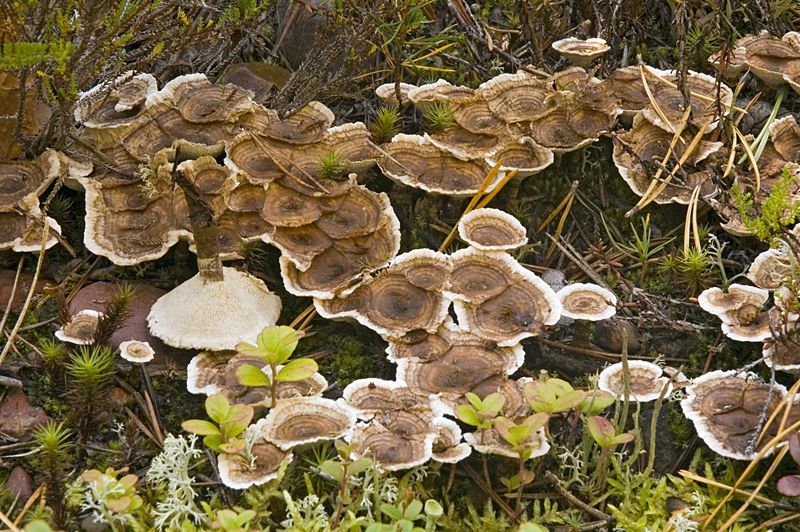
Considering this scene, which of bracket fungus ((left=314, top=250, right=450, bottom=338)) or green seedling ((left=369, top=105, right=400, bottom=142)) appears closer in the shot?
bracket fungus ((left=314, top=250, right=450, bottom=338))

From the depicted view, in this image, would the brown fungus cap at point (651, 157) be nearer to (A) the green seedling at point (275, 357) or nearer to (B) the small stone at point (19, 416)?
(A) the green seedling at point (275, 357)

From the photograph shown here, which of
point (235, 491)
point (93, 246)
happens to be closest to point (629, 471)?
point (235, 491)

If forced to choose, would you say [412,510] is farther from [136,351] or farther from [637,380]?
[136,351]

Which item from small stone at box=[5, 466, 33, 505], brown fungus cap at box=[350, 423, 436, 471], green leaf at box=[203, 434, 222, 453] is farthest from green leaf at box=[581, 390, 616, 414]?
small stone at box=[5, 466, 33, 505]

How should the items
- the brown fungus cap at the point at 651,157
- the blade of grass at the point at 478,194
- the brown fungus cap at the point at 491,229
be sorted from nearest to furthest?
1. the brown fungus cap at the point at 491,229
2. the blade of grass at the point at 478,194
3. the brown fungus cap at the point at 651,157

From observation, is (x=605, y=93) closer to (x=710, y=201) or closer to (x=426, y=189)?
(x=710, y=201)

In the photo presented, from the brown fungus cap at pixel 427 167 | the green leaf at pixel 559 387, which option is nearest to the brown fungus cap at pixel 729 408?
the green leaf at pixel 559 387

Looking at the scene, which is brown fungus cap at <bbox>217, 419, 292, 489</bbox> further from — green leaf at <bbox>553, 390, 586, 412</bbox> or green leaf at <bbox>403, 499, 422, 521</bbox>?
green leaf at <bbox>553, 390, 586, 412</bbox>
